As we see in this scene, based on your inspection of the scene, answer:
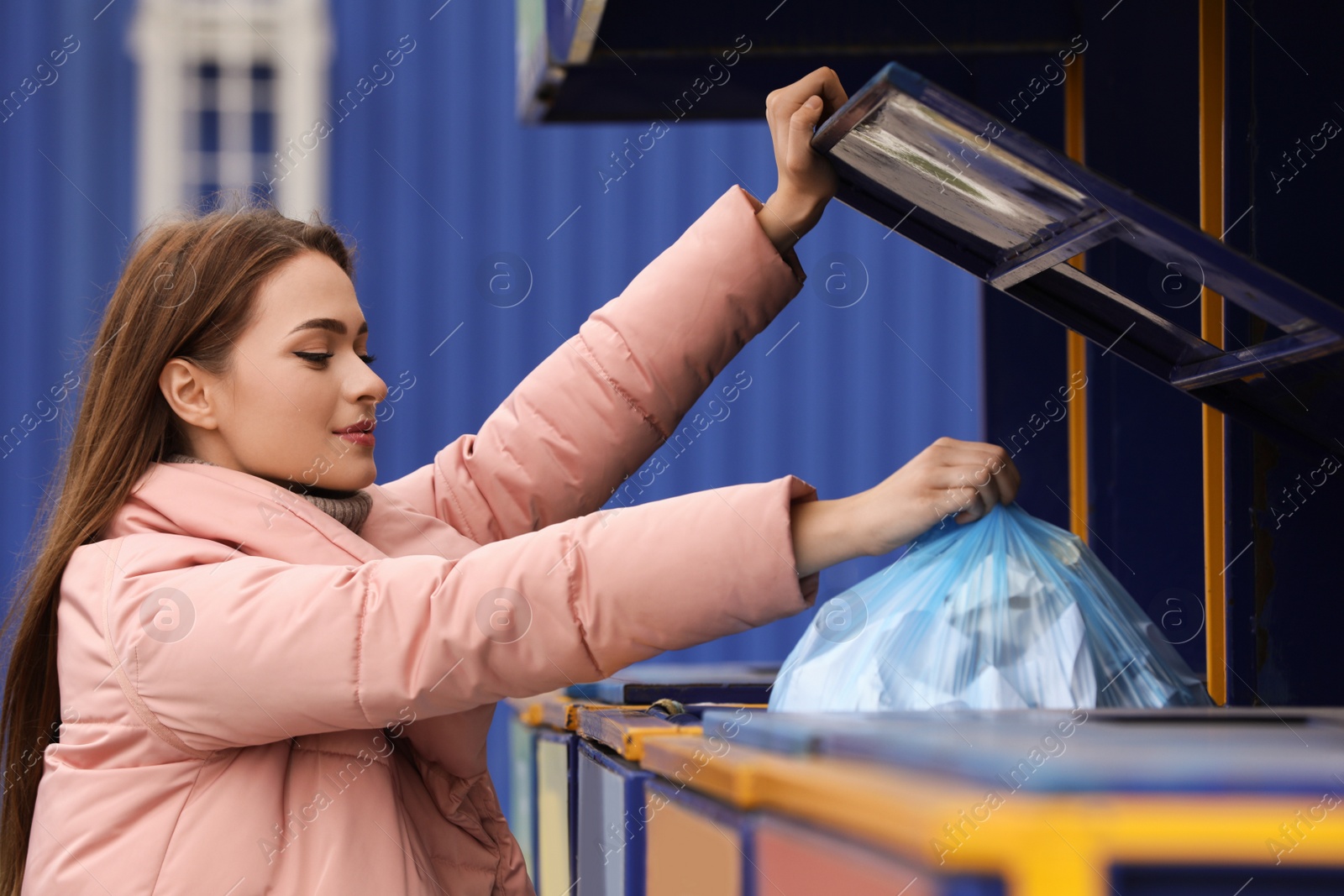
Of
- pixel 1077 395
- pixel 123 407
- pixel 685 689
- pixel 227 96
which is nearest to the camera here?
pixel 123 407

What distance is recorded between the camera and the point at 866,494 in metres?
1.13

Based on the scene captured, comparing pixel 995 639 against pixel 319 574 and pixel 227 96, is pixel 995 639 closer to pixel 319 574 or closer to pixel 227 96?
pixel 319 574

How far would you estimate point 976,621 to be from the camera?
3.84ft

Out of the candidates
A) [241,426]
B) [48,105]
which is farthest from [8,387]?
[241,426]

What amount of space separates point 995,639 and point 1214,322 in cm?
71

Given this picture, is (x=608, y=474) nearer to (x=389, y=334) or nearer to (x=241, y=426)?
(x=241, y=426)

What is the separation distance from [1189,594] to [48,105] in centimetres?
474

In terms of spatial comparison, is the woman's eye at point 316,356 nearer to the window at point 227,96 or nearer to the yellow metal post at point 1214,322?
the yellow metal post at point 1214,322

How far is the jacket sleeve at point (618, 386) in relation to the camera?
1.63 meters

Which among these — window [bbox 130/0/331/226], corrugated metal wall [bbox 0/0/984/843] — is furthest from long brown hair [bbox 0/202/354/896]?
window [bbox 130/0/331/226]

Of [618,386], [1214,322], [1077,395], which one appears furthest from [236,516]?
[1077,395]

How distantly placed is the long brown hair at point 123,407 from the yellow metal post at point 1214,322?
44.7 inches

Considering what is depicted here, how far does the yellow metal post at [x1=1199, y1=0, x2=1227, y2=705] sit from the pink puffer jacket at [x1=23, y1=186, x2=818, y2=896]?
68 centimetres

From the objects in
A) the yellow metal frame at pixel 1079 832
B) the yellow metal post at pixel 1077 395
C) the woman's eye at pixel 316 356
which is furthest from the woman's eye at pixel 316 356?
the yellow metal post at pixel 1077 395
